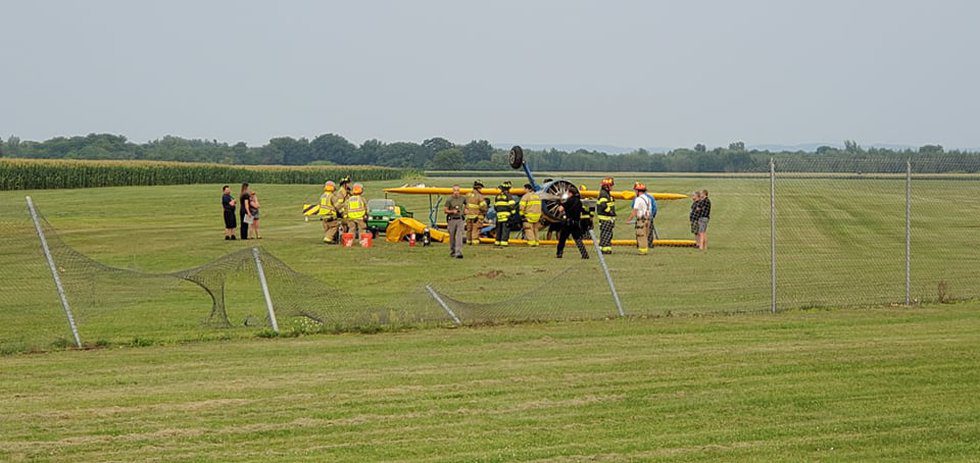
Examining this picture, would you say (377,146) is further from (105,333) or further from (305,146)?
(105,333)

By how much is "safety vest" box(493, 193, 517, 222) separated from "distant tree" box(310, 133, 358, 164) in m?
142

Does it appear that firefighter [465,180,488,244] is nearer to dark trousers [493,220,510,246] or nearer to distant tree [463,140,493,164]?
dark trousers [493,220,510,246]

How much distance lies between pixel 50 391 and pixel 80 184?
211 feet

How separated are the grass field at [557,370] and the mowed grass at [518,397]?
0.03 m

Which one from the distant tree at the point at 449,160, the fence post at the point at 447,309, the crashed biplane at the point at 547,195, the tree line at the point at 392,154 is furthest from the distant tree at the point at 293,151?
the fence post at the point at 447,309

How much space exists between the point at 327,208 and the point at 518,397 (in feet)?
67.0

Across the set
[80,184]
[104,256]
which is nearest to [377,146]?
[80,184]

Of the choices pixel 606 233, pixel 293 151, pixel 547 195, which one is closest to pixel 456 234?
pixel 547 195

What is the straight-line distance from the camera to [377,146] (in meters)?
169

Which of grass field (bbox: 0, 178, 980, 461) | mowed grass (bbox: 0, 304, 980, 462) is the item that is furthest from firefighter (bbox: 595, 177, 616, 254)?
mowed grass (bbox: 0, 304, 980, 462)

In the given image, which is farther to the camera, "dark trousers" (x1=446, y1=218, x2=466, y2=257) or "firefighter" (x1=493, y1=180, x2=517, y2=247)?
"firefighter" (x1=493, y1=180, x2=517, y2=247)

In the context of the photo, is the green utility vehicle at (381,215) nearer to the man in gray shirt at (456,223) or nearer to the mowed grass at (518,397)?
the man in gray shirt at (456,223)

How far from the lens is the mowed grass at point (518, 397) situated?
8.91m

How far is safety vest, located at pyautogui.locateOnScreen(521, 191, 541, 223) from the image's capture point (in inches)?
1160
